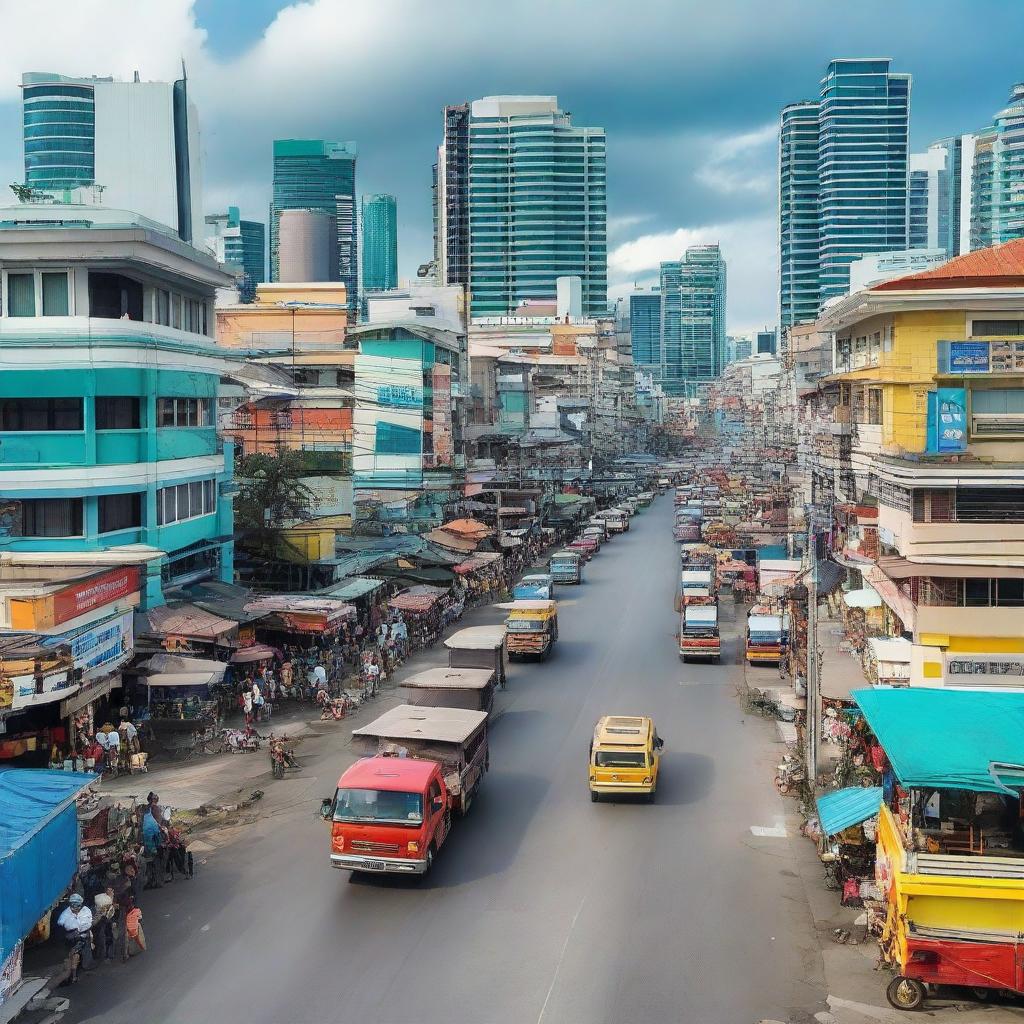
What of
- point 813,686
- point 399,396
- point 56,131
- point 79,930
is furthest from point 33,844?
point 56,131

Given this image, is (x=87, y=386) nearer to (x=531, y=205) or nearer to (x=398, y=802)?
(x=398, y=802)

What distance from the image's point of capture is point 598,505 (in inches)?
4441

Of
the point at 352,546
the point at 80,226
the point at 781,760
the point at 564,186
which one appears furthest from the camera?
the point at 564,186

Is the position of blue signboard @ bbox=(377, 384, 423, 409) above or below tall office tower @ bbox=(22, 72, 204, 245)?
below

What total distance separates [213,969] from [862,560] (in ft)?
70.4

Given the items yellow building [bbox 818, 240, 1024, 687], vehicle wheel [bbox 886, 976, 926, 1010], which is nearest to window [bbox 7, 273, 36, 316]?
yellow building [bbox 818, 240, 1024, 687]

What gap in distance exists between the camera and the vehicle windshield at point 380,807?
17781 mm

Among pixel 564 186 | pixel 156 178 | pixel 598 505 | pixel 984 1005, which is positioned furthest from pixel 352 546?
pixel 564 186

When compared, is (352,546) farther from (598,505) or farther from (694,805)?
(598,505)

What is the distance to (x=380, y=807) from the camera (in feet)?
58.6

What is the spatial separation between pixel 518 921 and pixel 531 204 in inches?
7122

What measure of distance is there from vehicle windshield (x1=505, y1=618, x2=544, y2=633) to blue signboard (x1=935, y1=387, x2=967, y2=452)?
1512 cm

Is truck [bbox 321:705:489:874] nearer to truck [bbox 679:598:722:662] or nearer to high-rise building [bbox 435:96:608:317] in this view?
truck [bbox 679:598:722:662]

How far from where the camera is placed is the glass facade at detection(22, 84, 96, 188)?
193375 mm
